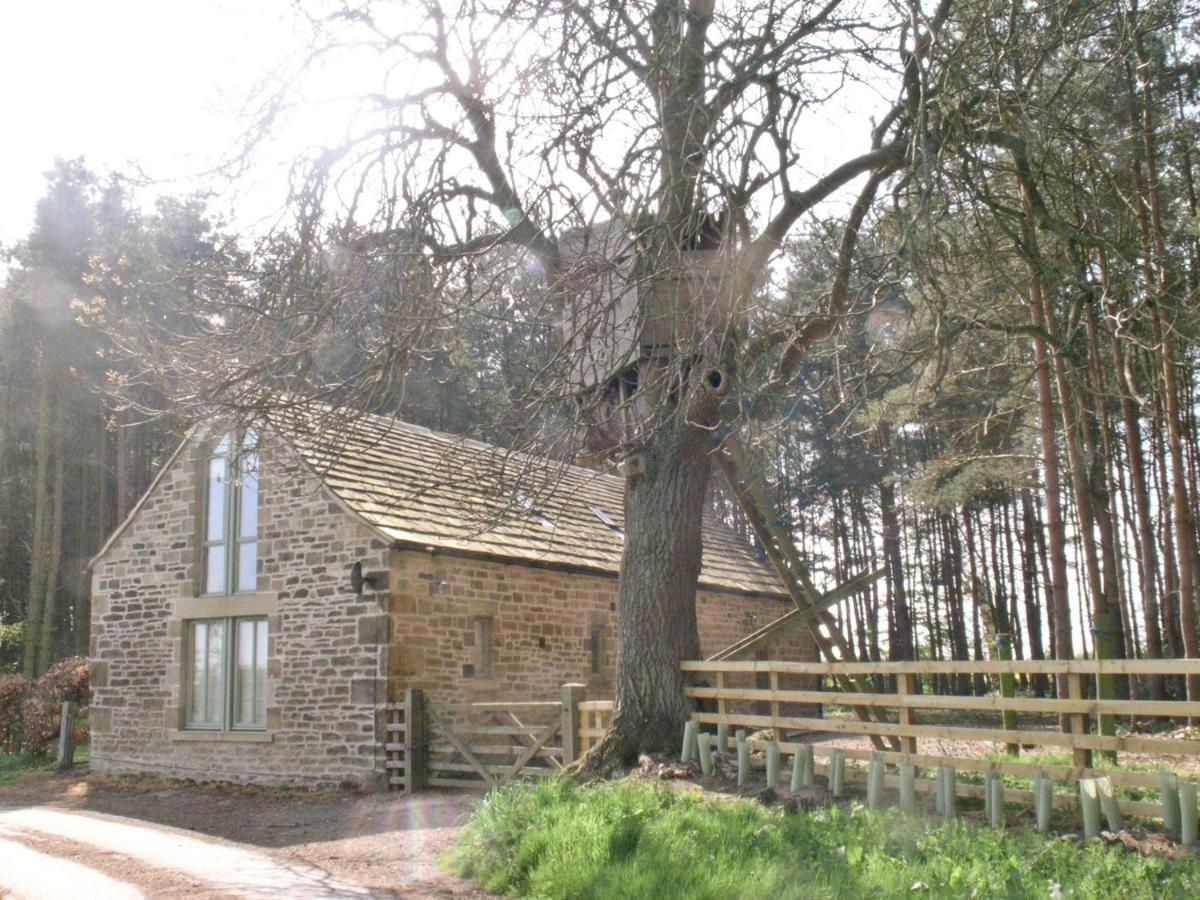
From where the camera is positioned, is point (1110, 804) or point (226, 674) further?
point (226, 674)

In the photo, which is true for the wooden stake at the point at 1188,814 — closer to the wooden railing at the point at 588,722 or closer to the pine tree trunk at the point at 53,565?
the wooden railing at the point at 588,722

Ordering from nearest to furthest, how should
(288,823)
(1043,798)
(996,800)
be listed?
(1043,798) < (996,800) < (288,823)

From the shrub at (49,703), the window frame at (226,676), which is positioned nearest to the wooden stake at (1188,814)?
the window frame at (226,676)

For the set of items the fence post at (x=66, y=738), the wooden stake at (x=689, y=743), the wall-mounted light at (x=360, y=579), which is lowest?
the fence post at (x=66, y=738)

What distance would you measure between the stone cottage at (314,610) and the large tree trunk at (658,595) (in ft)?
9.13

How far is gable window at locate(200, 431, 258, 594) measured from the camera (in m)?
16.4

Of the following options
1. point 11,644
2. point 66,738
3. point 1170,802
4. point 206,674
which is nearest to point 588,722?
point 1170,802

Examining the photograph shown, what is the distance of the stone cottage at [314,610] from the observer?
14.5 metres

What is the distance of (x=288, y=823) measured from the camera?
11977 mm

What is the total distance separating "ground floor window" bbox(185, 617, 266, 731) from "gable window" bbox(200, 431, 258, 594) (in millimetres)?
572

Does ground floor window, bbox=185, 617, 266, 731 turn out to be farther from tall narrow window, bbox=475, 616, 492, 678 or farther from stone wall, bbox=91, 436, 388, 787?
tall narrow window, bbox=475, 616, 492, 678

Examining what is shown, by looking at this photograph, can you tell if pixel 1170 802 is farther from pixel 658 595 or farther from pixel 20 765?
pixel 20 765

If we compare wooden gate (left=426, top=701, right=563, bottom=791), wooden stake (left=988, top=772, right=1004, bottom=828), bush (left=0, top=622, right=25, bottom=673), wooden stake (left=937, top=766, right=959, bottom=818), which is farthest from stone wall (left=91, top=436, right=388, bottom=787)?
bush (left=0, top=622, right=25, bottom=673)

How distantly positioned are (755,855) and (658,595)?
12.2ft
